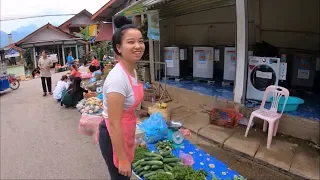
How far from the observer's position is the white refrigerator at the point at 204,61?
23.9 ft

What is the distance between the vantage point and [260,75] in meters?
5.10

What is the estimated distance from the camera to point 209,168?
369cm

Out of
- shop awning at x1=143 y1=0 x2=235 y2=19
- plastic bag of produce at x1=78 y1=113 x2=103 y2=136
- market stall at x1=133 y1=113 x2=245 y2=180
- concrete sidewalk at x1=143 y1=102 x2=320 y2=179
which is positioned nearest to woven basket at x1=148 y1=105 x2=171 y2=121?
concrete sidewalk at x1=143 y1=102 x2=320 y2=179

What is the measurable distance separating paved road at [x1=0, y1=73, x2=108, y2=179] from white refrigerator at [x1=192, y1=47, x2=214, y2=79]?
4.01 m

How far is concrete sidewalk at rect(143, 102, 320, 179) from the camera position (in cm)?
359

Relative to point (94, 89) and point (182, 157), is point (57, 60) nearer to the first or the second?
point (94, 89)

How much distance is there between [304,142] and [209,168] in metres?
1.97

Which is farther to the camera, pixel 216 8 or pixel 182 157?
pixel 216 8

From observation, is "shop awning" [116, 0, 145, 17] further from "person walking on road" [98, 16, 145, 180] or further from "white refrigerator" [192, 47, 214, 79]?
"person walking on road" [98, 16, 145, 180]

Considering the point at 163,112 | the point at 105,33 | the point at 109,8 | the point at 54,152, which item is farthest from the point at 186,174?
the point at 105,33

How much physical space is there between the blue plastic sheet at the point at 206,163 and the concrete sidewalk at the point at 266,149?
1.71 feet

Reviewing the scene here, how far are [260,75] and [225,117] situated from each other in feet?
3.90

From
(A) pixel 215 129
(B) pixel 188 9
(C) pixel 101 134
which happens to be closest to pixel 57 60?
(B) pixel 188 9

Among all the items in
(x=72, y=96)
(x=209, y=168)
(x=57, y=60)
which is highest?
(x=57, y=60)
